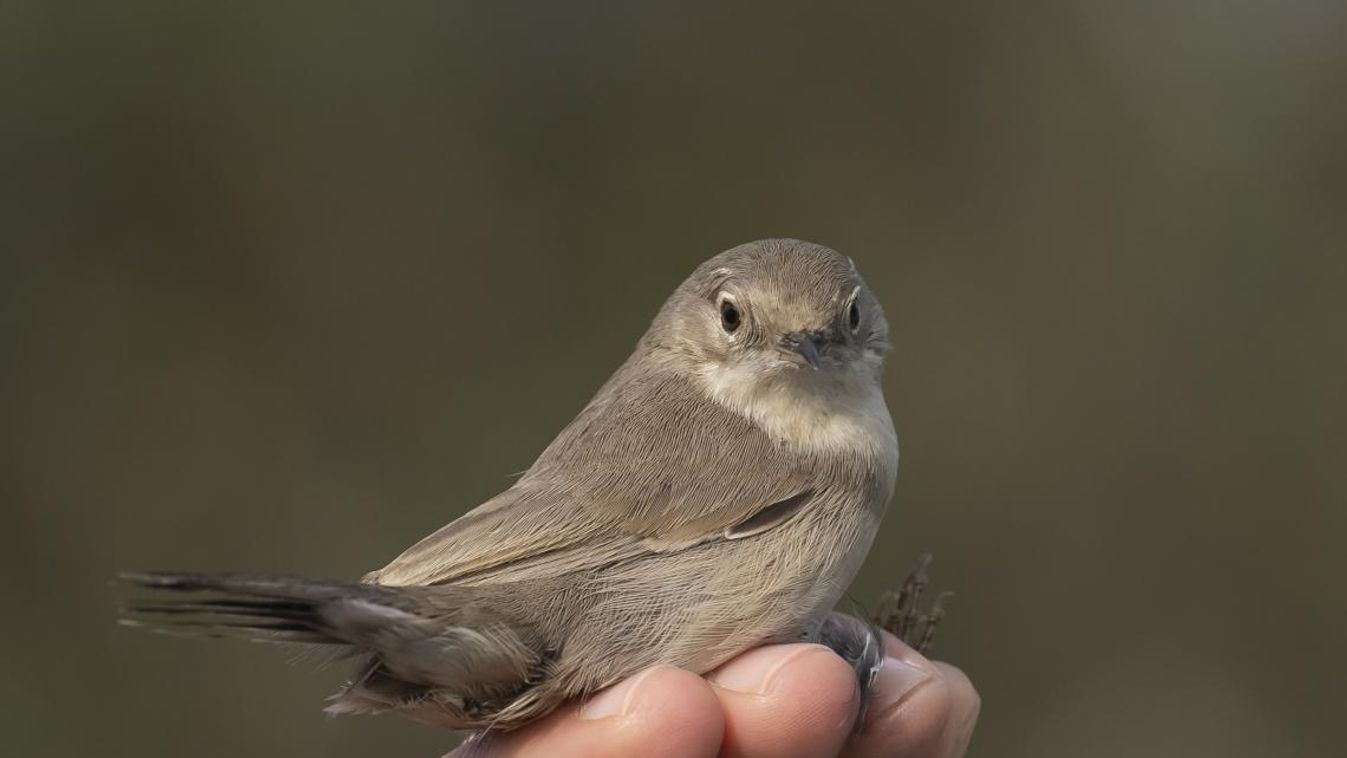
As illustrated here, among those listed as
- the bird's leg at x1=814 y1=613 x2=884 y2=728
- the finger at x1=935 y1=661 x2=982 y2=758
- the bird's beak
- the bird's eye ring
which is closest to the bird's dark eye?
the bird's eye ring

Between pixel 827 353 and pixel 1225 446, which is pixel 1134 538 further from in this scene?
pixel 827 353

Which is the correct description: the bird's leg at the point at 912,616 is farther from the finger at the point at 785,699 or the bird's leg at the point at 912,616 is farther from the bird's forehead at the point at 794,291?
the bird's forehead at the point at 794,291

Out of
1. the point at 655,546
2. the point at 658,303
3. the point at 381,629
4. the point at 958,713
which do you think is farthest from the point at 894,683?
the point at 658,303

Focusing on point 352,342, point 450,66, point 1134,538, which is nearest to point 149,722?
point 352,342

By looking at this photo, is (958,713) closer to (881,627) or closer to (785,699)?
(881,627)

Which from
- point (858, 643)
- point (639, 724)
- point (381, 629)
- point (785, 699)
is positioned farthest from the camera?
point (858, 643)

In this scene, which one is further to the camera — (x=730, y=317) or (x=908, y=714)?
(x=730, y=317)
